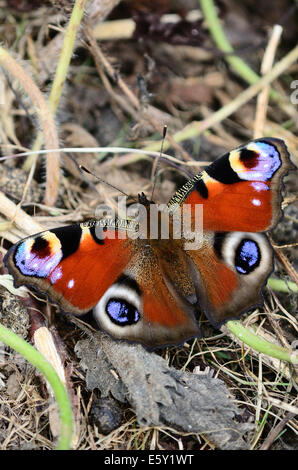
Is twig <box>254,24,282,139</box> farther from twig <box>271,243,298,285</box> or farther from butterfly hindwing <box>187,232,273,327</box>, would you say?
butterfly hindwing <box>187,232,273,327</box>

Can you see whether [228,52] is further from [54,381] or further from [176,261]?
[54,381]

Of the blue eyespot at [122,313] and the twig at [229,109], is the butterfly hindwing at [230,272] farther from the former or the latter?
the twig at [229,109]

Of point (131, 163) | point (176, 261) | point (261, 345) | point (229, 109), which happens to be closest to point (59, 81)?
point (131, 163)

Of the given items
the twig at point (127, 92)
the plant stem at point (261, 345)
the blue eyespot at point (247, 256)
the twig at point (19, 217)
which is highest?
the twig at point (127, 92)

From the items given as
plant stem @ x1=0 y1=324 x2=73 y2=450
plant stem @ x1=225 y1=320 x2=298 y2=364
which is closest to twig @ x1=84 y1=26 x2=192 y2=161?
plant stem @ x1=225 y1=320 x2=298 y2=364

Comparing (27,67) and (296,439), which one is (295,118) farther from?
(296,439)

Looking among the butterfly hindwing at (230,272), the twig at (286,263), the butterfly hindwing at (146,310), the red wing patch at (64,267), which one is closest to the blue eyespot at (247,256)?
the butterfly hindwing at (230,272)
